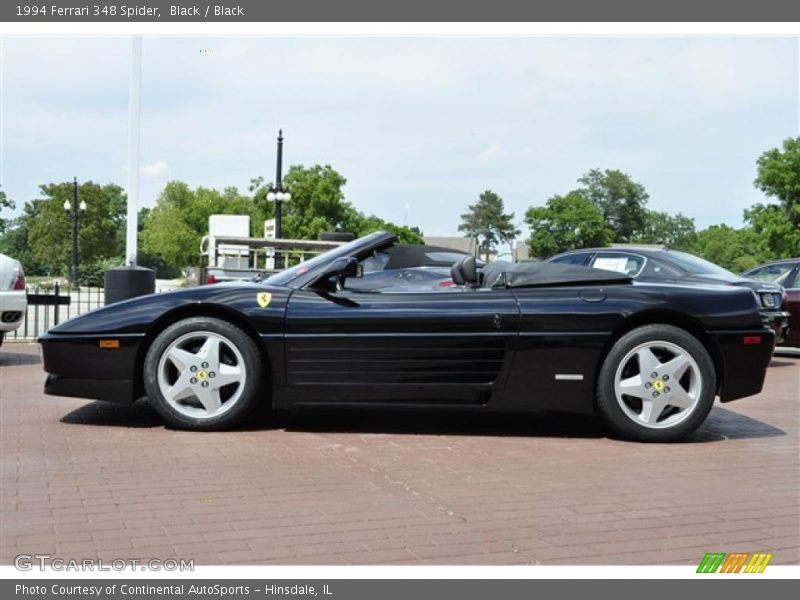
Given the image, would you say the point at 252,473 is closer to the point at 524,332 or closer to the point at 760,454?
the point at 524,332

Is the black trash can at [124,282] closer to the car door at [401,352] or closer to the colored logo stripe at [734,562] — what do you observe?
the car door at [401,352]

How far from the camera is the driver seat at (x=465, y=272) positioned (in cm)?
534

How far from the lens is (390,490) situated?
3969 mm

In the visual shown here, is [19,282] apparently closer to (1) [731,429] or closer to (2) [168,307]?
(2) [168,307]

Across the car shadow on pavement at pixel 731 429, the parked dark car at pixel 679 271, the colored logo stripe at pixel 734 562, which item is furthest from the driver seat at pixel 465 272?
the parked dark car at pixel 679 271

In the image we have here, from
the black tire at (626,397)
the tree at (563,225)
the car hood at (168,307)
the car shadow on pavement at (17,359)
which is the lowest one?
the car shadow on pavement at (17,359)

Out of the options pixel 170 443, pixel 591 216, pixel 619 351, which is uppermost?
pixel 591 216

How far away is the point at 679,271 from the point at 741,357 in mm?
4500

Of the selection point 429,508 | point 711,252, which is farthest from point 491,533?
point 711,252

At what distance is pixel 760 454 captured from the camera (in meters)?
5.00

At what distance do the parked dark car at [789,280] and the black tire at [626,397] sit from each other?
650 centimetres

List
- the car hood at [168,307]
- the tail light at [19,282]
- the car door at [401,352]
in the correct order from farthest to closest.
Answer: the tail light at [19,282], the car hood at [168,307], the car door at [401,352]

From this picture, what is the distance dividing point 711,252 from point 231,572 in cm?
11209

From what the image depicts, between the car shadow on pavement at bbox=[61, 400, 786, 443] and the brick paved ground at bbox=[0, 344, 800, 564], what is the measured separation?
0.02m
